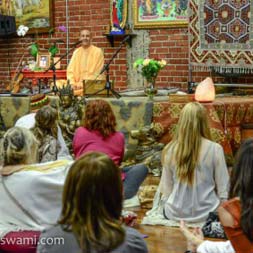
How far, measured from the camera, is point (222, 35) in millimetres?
6812

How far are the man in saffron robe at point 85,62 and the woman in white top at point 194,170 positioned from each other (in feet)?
13.0

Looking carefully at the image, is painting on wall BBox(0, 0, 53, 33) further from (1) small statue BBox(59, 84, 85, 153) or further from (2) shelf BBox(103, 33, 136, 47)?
(1) small statue BBox(59, 84, 85, 153)

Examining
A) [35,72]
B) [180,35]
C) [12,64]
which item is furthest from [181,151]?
[12,64]

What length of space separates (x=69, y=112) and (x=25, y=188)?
11.0 feet

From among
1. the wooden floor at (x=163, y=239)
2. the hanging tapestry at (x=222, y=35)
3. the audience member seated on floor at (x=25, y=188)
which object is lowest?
the wooden floor at (x=163, y=239)

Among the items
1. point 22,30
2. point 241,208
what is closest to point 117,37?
point 22,30

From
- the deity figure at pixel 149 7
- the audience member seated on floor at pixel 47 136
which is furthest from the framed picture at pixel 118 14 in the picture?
the audience member seated on floor at pixel 47 136

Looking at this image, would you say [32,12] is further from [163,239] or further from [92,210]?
[92,210]

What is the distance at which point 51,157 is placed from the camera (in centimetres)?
423

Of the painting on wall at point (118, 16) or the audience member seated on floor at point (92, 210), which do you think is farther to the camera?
the painting on wall at point (118, 16)

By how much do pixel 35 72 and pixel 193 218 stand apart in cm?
493

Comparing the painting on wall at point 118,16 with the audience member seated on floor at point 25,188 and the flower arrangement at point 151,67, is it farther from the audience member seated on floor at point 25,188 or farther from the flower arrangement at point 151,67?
the audience member seated on floor at point 25,188

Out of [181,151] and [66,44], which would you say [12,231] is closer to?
[181,151]

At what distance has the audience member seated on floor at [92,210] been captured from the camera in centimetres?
190
